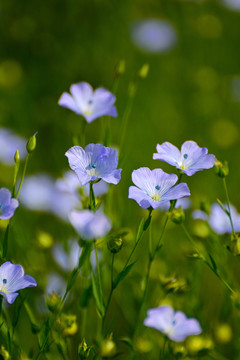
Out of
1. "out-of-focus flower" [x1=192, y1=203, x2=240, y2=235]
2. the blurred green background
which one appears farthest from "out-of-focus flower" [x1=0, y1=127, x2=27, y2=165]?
"out-of-focus flower" [x1=192, y1=203, x2=240, y2=235]

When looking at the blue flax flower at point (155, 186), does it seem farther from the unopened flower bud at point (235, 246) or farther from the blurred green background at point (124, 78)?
the blurred green background at point (124, 78)

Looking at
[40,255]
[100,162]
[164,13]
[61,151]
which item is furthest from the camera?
[164,13]

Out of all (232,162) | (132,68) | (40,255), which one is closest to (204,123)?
(232,162)

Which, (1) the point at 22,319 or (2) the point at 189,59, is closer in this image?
(1) the point at 22,319

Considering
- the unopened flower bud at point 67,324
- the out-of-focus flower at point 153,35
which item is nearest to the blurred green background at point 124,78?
the out-of-focus flower at point 153,35

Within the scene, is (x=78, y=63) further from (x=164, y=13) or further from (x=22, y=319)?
(x=22, y=319)

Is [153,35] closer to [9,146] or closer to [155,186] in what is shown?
[9,146]
